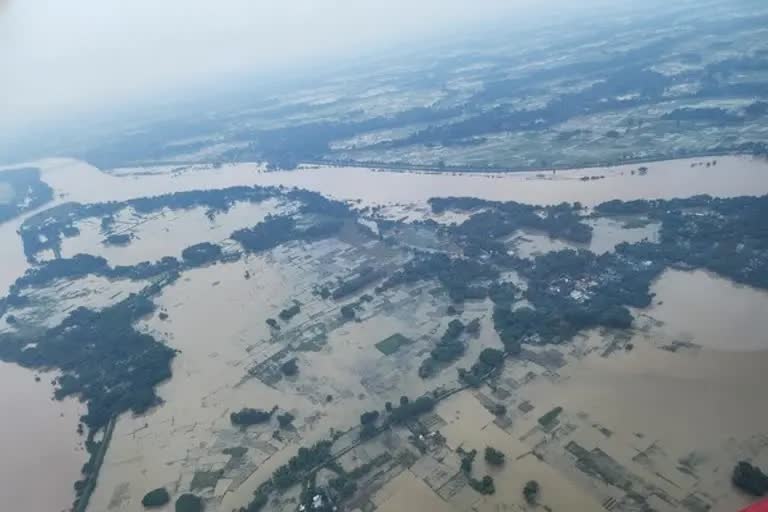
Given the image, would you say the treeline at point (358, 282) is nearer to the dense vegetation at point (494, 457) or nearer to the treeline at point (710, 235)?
the treeline at point (710, 235)

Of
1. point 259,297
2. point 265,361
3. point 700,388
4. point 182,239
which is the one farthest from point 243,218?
point 700,388

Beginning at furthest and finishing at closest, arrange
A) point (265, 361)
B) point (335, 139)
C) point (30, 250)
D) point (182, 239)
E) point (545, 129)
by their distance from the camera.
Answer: point (335, 139) → point (545, 129) → point (30, 250) → point (182, 239) → point (265, 361)

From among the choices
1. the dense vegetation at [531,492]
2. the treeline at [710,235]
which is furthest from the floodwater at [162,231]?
the dense vegetation at [531,492]

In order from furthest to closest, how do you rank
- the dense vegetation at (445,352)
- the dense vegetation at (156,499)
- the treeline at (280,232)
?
the treeline at (280,232)
the dense vegetation at (445,352)
the dense vegetation at (156,499)

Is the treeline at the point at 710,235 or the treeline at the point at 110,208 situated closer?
the treeline at the point at 710,235

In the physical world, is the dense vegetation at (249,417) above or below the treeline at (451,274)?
above

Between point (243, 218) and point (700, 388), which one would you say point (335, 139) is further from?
point (700, 388)
